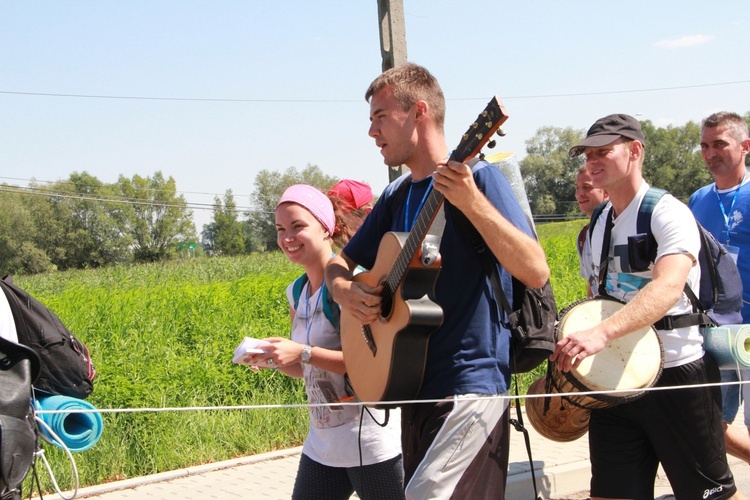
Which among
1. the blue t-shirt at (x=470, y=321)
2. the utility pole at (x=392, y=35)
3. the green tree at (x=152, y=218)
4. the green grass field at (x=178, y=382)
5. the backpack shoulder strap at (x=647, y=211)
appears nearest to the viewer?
the blue t-shirt at (x=470, y=321)

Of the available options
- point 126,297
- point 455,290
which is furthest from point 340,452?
point 126,297

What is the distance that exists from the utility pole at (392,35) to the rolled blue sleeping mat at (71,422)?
204 inches

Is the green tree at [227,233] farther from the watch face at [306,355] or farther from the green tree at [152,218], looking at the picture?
the watch face at [306,355]

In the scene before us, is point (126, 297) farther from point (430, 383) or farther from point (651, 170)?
point (651, 170)

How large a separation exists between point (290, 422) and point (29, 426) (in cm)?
418

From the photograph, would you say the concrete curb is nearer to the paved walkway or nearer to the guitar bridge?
the paved walkway

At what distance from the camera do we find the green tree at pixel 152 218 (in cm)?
8993

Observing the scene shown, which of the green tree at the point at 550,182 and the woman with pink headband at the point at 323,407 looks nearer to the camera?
the woman with pink headband at the point at 323,407

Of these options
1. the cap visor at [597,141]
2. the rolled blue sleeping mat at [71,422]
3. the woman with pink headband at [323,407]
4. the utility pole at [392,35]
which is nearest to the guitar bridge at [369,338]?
the woman with pink headband at [323,407]

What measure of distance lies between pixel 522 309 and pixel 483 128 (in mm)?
666

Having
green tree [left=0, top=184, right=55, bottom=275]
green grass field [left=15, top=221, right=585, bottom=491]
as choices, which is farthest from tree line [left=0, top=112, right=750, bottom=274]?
green grass field [left=15, top=221, right=585, bottom=491]

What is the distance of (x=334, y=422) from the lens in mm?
3268

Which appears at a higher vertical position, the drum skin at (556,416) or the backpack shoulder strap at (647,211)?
the backpack shoulder strap at (647,211)

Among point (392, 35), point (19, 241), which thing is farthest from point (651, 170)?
point (392, 35)
